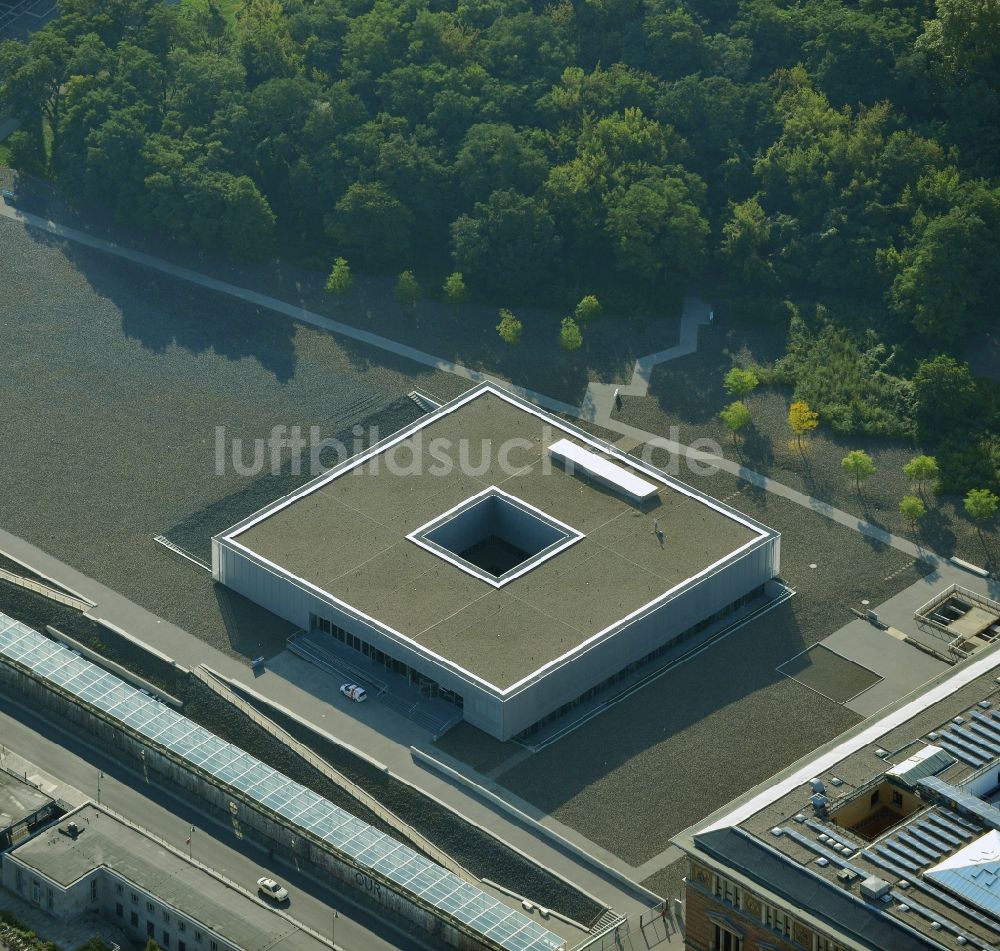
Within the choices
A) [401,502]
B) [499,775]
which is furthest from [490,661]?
[401,502]

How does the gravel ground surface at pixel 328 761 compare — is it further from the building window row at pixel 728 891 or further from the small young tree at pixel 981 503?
the small young tree at pixel 981 503

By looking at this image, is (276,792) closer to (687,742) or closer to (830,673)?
(687,742)

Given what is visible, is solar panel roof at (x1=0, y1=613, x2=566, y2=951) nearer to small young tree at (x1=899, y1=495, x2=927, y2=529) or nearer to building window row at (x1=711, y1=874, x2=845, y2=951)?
building window row at (x1=711, y1=874, x2=845, y2=951)

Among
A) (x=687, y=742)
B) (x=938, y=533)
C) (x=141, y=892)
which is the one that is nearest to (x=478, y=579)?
(x=687, y=742)

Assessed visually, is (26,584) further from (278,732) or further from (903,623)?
(903,623)

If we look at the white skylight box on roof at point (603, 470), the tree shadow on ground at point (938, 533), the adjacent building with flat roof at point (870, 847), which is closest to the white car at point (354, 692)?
the white skylight box on roof at point (603, 470)
